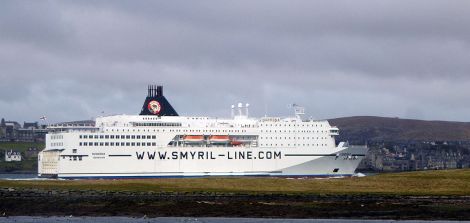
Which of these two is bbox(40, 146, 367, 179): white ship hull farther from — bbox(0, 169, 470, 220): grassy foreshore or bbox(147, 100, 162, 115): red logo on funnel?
bbox(0, 169, 470, 220): grassy foreshore

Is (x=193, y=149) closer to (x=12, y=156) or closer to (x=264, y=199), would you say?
(x=264, y=199)

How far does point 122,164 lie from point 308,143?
19172 mm

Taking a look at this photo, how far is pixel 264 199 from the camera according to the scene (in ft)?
227

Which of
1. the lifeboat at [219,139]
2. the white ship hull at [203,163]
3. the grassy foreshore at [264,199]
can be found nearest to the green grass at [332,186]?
the grassy foreshore at [264,199]


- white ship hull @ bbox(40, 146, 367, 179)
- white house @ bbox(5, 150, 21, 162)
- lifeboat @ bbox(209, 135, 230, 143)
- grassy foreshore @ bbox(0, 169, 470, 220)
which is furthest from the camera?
white house @ bbox(5, 150, 21, 162)

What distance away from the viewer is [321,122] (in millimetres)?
115125

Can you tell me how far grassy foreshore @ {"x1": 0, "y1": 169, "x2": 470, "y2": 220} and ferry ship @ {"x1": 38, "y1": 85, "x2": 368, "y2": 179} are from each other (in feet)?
78.2

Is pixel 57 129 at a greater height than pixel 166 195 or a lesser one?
greater

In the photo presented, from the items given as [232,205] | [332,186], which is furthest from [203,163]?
[232,205]

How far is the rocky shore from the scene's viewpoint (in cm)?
6119

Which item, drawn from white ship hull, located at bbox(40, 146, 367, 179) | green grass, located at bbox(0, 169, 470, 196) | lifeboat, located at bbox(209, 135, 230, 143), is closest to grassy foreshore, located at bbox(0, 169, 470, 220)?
green grass, located at bbox(0, 169, 470, 196)

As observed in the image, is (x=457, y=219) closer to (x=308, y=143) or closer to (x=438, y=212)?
(x=438, y=212)

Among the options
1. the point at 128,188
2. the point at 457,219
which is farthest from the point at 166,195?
the point at 457,219

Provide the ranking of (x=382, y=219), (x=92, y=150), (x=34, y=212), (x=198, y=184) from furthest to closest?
(x=92, y=150), (x=198, y=184), (x=34, y=212), (x=382, y=219)
